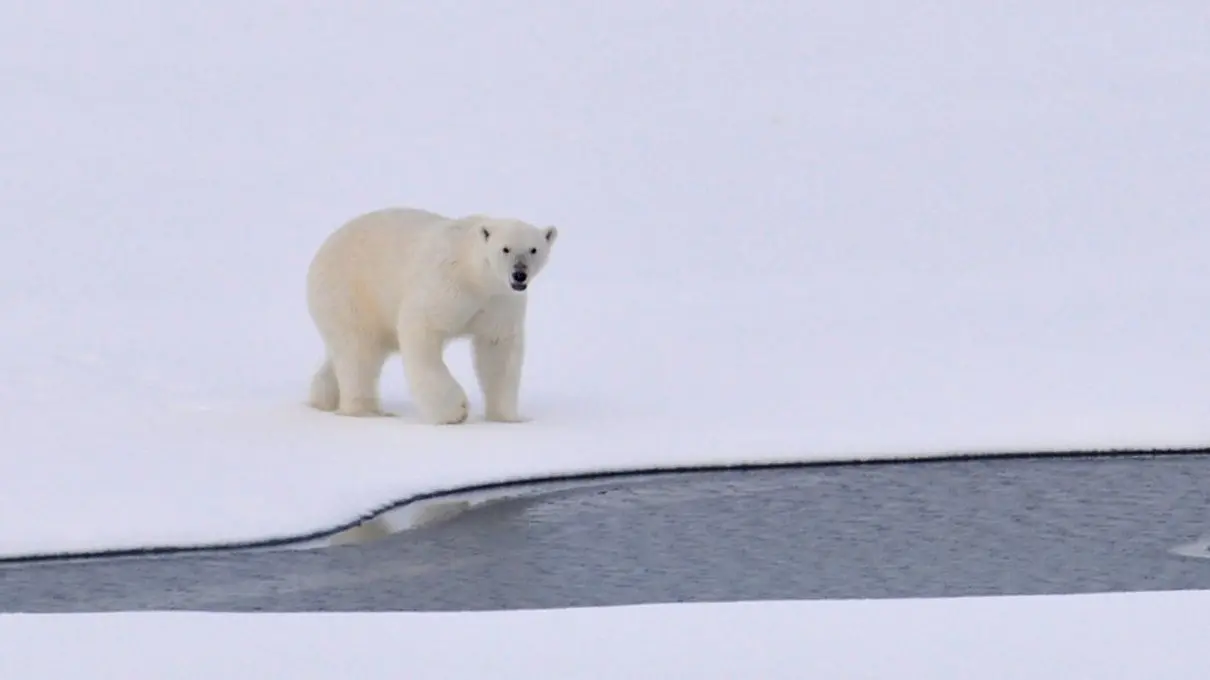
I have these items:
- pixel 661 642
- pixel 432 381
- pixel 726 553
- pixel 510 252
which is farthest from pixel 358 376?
pixel 661 642

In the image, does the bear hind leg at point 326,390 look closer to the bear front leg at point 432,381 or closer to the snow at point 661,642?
the bear front leg at point 432,381

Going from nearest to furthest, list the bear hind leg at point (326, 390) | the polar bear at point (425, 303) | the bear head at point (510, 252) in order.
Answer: the bear head at point (510, 252), the polar bear at point (425, 303), the bear hind leg at point (326, 390)

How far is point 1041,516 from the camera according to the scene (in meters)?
6.95

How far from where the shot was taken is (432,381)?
8297 mm

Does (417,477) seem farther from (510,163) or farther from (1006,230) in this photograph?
(510,163)

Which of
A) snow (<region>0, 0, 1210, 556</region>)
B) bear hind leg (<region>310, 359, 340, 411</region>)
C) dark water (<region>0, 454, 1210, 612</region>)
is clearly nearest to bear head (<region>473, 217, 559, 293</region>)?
snow (<region>0, 0, 1210, 556</region>)

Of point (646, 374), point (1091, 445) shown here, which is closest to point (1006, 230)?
point (646, 374)

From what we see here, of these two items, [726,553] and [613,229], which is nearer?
[726,553]

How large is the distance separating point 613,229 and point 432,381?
8.10 metres

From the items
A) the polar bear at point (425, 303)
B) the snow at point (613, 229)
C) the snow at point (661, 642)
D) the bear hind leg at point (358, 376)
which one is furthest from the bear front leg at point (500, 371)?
the snow at point (661, 642)

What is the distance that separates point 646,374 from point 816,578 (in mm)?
4349

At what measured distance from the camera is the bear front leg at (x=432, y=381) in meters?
8.30

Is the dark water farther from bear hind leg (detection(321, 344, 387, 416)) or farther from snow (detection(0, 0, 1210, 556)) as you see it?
bear hind leg (detection(321, 344, 387, 416))

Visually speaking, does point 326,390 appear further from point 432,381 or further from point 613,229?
point 613,229
